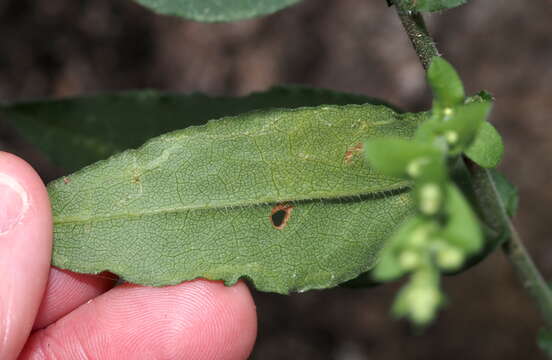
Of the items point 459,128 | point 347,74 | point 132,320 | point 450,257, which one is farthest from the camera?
point 347,74

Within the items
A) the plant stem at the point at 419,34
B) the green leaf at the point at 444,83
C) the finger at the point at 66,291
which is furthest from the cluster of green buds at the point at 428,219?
the finger at the point at 66,291

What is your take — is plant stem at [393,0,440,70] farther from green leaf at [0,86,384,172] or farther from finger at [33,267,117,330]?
finger at [33,267,117,330]

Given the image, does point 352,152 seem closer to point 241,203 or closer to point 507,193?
point 241,203

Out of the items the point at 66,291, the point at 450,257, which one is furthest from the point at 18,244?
the point at 450,257

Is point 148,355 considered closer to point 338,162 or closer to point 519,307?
point 338,162

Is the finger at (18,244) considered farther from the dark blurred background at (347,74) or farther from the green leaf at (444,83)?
the dark blurred background at (347,74)

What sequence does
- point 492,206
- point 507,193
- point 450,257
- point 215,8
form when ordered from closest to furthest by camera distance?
point 450,257, point 215,8, point 492,206, point 507,193
